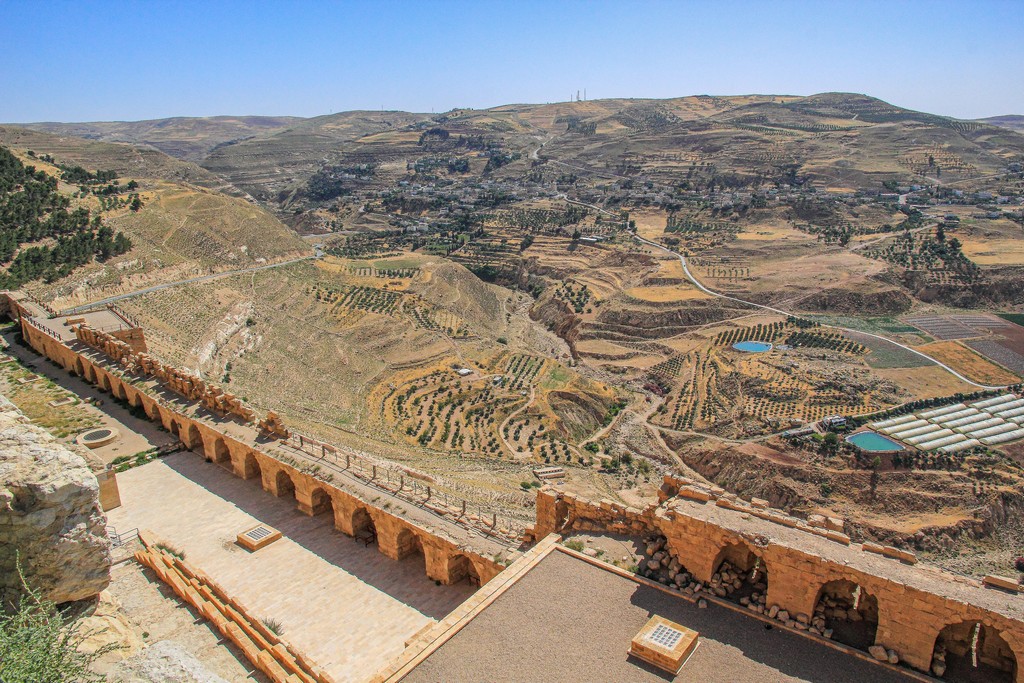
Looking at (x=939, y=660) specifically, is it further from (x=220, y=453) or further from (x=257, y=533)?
(x=220, y=453)

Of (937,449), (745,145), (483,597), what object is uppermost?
(745,145)

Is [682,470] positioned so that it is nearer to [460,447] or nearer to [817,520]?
[460,447]

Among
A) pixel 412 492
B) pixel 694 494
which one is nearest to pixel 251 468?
pixel 412 492

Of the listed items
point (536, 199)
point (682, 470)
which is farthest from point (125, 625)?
point (536, 199)

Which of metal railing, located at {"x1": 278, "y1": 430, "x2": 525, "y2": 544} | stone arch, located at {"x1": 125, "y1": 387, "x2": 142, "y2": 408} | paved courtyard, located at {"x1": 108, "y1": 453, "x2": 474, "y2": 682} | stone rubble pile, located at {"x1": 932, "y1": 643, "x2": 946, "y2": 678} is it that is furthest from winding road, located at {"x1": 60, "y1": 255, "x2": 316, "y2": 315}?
stone rubble pile, located at {"x1": 932, "y1": 643, "x2": 946, "y2": 678}

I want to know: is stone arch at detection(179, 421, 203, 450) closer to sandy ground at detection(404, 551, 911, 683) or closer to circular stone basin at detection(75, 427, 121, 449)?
circular stone basin at detection(75, 427, 121, 449)

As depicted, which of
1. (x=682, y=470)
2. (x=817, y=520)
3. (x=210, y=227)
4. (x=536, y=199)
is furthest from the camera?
(x=536, y=199)

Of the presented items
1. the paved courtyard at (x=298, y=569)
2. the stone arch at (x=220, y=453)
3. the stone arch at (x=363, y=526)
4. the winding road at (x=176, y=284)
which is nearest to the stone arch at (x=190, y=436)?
the stone arch at (x=220, y=453)
